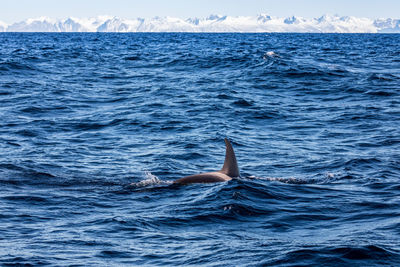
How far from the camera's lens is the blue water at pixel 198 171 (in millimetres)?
8148

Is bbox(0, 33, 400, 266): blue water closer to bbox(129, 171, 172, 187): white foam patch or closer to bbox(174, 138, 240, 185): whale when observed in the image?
bbox(129, 171, 172, 187): white foam patch

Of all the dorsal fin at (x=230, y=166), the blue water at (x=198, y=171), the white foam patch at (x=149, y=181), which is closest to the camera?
the blue water at (x=198, y=171)

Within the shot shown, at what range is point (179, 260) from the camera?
25.2 feet

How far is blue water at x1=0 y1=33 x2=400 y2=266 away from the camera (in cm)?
815

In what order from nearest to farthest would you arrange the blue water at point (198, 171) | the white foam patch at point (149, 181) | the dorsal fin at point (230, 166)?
the blue water at point (198, 171), the dorsal fin at point (230, 166), the white foam patch at point (149, 181)

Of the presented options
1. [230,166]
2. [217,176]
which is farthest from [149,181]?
[230,166]

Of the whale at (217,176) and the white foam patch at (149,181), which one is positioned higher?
the whale at (217,176)

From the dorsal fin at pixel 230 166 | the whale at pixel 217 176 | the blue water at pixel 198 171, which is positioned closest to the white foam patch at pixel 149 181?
the blue water at pixel 198 171

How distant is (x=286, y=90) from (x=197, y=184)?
59.0 ft

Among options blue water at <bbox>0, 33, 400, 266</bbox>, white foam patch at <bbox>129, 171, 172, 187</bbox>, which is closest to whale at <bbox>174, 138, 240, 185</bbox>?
blue water at <bbox>0, 33, 400, 266</bbox>

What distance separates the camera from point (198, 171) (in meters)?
14.3

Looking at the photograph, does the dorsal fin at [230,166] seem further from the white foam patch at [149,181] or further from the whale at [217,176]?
the white foam patch at [149,181]

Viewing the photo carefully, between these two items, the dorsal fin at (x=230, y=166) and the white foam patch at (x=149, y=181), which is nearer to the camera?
the dorsal fin at (x=230, y=166)

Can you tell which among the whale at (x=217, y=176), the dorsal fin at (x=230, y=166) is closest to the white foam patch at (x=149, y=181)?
the whale at (x=217, y=176)
